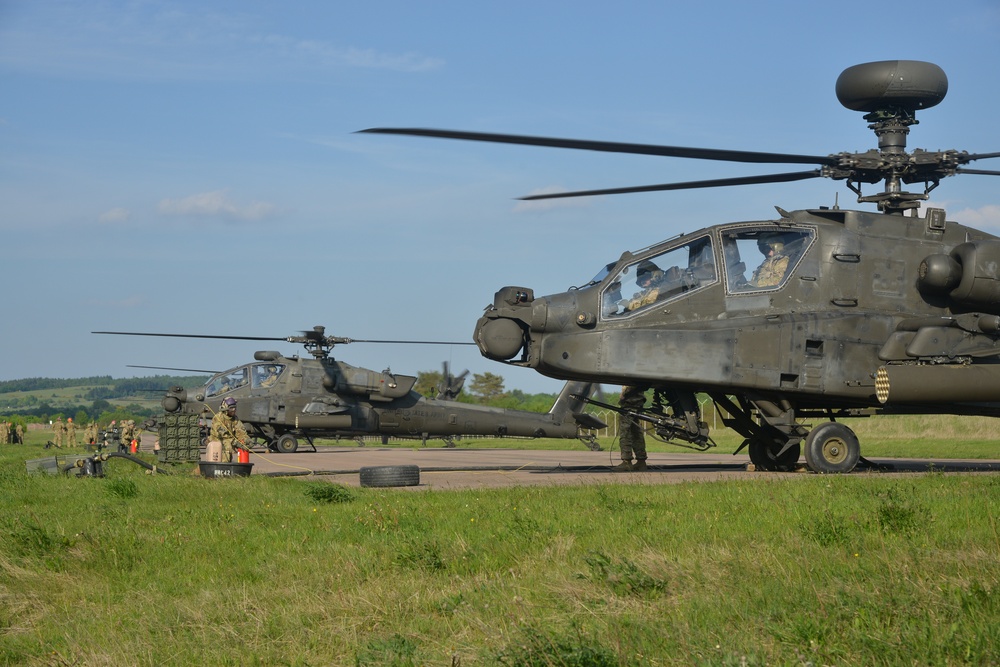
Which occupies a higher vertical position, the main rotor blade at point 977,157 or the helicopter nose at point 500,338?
the main rotor blade at point 977,157

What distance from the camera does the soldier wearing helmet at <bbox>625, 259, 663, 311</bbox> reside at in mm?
15844

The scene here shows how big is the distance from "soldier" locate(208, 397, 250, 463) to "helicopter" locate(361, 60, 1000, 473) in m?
4.95

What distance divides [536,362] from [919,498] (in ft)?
23.1

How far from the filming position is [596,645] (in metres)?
5.23

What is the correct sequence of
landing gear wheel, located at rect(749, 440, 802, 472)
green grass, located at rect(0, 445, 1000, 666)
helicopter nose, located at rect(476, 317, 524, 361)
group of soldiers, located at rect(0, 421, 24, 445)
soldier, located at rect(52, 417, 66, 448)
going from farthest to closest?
group of soldiers, located at rect(0, 421, 24, 445) < soldier, located at rect(52, 417, 66, 448) < landing gear wheel, located at rect(749, 440, 802, 472) < helicopter nose, located at rect(476, 317, 524, 361) < green grass, located at rect(0, 445, 1000, 666)

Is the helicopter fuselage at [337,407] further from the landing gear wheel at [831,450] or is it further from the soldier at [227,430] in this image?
the landing gear wheel at [831,450]

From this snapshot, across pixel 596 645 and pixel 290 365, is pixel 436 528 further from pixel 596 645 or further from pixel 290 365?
pixel 290 365

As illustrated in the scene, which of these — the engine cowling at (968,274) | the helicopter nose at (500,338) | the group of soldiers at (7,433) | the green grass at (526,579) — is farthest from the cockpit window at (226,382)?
the engine cowling at (968,274)

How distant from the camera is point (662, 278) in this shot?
15945mm

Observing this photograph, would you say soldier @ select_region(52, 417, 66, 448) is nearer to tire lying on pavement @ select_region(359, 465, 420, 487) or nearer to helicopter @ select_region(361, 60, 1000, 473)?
tire lying on pavement @ select_region(359, 465, 420, 487)

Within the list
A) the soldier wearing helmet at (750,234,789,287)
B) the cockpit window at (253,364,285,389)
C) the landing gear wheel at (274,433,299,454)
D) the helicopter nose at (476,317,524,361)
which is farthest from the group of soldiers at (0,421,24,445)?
the soldier wearing helmet at (750,234,789,287)

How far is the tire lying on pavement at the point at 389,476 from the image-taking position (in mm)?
15117

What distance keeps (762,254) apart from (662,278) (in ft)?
5.29

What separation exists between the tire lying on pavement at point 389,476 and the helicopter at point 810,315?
→ 7.58ft
